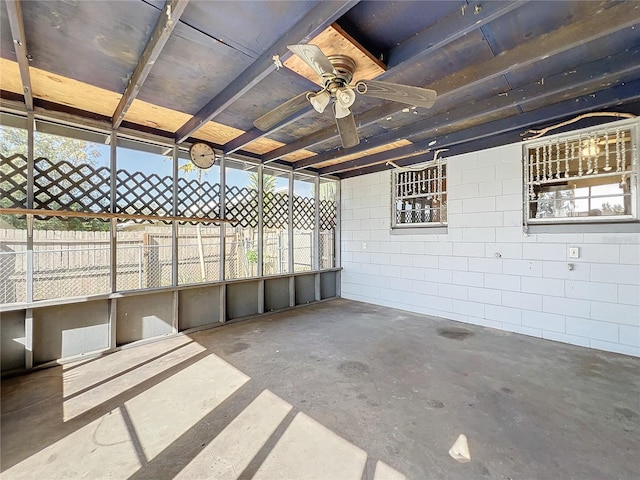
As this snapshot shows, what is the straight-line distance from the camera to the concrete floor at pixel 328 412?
1557 millimetres

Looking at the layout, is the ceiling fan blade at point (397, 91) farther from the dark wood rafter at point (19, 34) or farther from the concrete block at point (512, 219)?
the concrete block at point (512, 219)

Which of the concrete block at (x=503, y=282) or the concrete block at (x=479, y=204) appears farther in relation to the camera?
the concrete block at (x=479, y=204)

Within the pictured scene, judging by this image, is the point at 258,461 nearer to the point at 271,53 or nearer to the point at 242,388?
the point at 242,388

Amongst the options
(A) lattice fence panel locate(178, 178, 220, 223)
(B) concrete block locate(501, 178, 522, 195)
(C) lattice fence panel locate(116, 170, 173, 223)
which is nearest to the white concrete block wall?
(B) concrete block locate(501, 178, 522, 195)

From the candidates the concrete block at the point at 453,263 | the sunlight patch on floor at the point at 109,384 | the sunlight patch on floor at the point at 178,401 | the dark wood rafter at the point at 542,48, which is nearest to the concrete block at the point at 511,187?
the concrete block at the point at 453,263

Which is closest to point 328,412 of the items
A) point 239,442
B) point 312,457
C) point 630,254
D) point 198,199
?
point 312,457

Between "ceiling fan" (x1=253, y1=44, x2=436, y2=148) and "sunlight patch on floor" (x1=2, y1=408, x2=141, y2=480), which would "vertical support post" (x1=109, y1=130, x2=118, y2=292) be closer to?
"sunlight patch on floor" (x1=2, y1=408, x2=141, y2=480)

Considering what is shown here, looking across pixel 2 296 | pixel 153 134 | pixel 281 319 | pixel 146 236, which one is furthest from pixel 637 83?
pixel 2 296

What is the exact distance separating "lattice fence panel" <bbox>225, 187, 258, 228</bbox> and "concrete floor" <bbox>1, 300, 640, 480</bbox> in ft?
5.99

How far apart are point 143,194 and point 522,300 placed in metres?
4.86

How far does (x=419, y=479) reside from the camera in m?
1.47

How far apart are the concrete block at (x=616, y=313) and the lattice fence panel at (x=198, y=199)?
470 cm

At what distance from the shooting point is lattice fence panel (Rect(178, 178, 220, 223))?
3.71 m

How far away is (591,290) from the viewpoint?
122 inches
